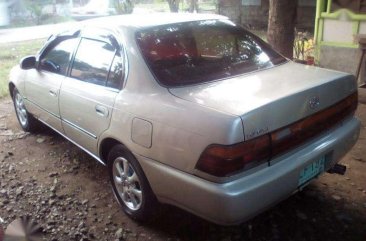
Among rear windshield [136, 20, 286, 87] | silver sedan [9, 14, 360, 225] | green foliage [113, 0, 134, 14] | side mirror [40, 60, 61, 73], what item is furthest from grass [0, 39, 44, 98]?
green foliage [113, 0, 134, 14]

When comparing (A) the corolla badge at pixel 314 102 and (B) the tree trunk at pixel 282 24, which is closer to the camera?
(A) the corolla badge at pixel 314 102

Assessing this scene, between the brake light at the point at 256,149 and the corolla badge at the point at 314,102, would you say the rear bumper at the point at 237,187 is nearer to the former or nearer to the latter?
the brake light at the point at 256,149

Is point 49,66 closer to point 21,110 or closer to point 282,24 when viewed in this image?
point 21,110

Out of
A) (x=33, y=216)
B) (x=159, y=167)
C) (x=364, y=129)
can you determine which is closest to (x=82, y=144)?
(x=33, y=216)

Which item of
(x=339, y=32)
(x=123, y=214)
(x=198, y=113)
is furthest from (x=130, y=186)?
(x=339, y=32)

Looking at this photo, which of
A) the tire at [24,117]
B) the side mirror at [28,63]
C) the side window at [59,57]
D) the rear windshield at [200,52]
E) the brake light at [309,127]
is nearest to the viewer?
the brake light at [309,127]

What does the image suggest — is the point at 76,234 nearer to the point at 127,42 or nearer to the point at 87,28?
the point at 127,42

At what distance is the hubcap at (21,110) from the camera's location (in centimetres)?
495

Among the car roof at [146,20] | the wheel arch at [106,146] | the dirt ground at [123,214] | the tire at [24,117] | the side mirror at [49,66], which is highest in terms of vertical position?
the car roof at [146,20]

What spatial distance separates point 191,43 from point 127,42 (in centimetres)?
52

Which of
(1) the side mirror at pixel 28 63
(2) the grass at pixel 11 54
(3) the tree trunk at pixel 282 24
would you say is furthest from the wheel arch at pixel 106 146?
(2) the grass at pixel 11 54

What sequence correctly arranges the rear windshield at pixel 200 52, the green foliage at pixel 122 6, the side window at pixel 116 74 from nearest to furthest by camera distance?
the rear windshield at pixel 200 52, the side window at pixel 116 74, the green foliage at pixel 122 6

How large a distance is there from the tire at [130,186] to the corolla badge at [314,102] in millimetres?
1273

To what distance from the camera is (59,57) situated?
151 inches
